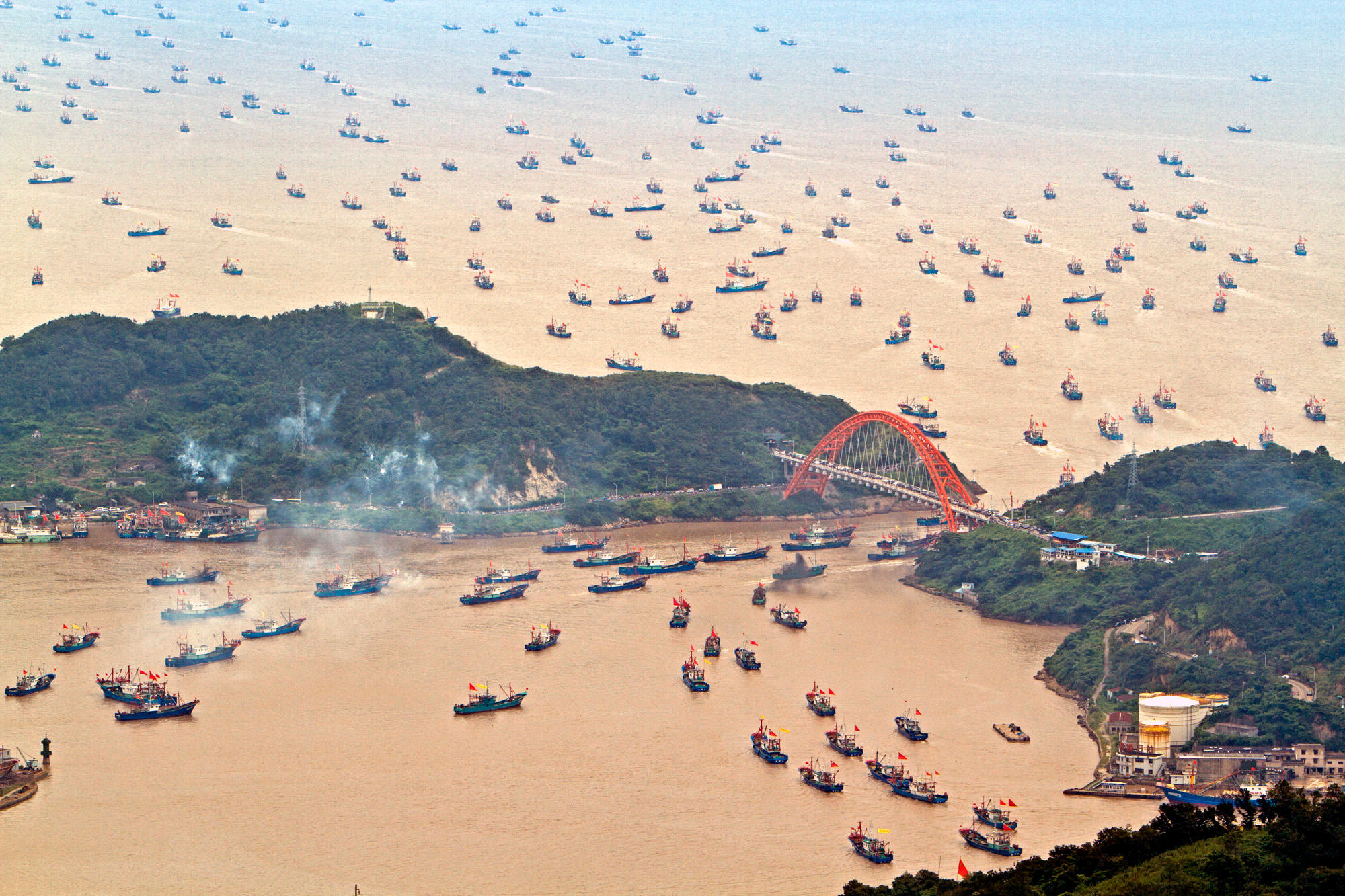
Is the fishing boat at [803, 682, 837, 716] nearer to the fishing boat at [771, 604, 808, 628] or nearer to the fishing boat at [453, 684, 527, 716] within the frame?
the fishing boat at [771, 604, 808, 628]

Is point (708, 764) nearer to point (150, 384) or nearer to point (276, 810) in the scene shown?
point (276, 810)

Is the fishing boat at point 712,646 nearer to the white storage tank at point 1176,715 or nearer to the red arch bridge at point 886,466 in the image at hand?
the white storage tank at point 1176,715

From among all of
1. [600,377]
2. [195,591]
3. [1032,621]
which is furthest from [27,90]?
[1032,621]

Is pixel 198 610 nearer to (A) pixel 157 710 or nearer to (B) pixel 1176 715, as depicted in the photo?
(A) pixel 157 710

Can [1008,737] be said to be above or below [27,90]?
below

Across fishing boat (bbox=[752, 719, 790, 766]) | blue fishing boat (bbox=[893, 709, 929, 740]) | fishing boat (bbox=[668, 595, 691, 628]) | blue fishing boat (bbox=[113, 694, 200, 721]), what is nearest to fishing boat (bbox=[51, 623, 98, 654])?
blue fishing boat (bbox=[113, 694, 200, 721])

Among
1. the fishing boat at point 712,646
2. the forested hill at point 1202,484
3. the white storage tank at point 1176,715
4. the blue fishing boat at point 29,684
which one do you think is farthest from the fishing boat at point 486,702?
the forested hill at point 1202,484
